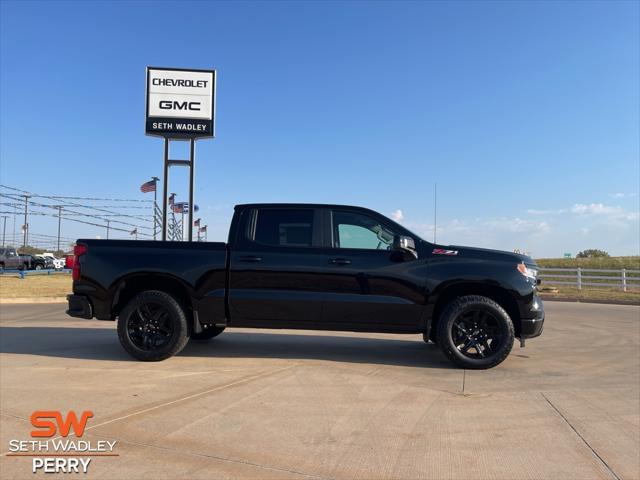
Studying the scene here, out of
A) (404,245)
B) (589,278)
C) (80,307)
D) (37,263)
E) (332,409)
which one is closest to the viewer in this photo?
(332,409)

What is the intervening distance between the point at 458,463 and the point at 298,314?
3.10 metres

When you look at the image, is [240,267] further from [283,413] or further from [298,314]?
[283,413]

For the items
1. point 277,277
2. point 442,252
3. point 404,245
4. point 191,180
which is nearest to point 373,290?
point 404,245

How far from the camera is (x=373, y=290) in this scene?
597cm

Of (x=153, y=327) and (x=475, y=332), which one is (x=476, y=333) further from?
(x=153, y=327)

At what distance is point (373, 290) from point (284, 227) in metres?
1.37

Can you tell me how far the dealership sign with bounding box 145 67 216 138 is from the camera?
18.0 meters

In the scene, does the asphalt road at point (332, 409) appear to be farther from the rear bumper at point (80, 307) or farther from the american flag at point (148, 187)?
A: the american flag at point (148, 187)

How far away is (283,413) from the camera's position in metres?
4.17

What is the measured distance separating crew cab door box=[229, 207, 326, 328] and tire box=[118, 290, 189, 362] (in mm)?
680
